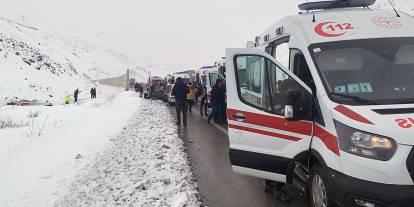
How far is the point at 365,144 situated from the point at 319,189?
1025mm

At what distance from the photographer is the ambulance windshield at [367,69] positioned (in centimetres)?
480

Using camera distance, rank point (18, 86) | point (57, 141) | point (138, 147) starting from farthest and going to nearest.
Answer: point (18, 86)
point (57, 141)
point (138, 147)

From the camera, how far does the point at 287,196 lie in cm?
612

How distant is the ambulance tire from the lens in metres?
4.70

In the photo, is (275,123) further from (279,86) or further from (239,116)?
(239,116)

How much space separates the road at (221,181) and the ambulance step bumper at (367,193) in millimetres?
1541

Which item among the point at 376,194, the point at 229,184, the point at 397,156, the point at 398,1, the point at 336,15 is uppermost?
the point at 398,1

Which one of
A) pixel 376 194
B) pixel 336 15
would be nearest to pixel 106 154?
pixel 336 15

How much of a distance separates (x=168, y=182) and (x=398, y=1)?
106116 mm

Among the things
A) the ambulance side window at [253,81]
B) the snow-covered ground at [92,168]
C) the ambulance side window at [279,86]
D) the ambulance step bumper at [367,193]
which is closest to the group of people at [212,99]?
the snow-covered ground at [92,168]

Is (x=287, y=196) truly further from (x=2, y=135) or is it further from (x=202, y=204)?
(x=2, y=135)

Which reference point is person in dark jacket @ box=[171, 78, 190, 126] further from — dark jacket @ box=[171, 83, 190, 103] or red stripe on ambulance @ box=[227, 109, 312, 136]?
red stripe on ambulance @ box=[227, 109, 312, 136]

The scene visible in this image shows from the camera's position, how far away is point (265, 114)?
5.71 m

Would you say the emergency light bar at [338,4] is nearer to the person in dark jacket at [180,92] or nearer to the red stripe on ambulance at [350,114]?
the red stripe on ambulance at [350,114]
